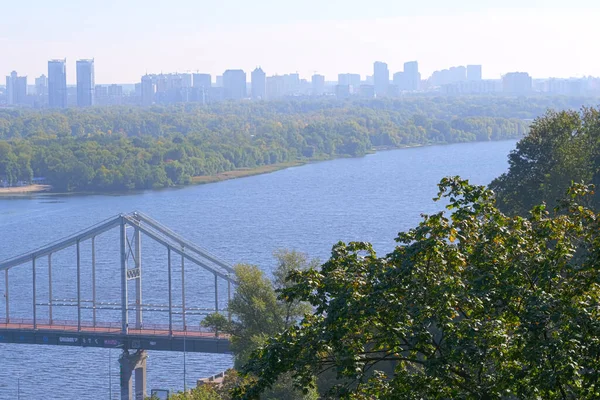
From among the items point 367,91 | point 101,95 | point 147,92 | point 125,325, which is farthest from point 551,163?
point 101,95

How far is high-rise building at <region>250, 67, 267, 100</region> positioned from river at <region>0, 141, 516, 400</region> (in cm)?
7545

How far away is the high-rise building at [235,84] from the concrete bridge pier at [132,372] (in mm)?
Answer: 103591

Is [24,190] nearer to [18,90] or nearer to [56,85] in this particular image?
[56,85]

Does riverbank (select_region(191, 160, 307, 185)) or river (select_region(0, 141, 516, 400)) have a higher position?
riverbank (select_region(191, 160, 307, 185))

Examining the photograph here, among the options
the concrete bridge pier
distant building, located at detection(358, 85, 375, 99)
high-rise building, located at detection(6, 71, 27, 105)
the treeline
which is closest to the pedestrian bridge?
the concrete bridge pier

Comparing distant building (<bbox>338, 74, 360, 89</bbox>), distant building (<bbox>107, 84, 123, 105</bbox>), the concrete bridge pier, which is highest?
distant building (<bbox>338, 74, 360, 89</bbox>)

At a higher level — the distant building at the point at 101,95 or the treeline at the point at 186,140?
the distant building at the point at 101,95

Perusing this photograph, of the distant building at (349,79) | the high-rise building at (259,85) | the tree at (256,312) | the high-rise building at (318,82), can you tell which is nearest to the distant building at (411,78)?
Result: the distant building at (349,79)

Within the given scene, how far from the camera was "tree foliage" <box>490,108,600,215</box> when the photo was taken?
1295 cm

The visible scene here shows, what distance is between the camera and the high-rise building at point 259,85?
12525 cm

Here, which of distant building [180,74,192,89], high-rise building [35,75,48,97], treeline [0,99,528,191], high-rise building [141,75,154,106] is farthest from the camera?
distant building [180,74,192,89]

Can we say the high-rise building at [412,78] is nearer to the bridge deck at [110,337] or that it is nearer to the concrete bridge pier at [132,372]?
the bridge deck at [110,337]

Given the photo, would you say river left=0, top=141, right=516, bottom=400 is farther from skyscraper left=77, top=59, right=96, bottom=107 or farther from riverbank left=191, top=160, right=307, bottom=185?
skyscraper left=77, top=59, right=96, bottom=107

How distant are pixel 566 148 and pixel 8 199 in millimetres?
29388
